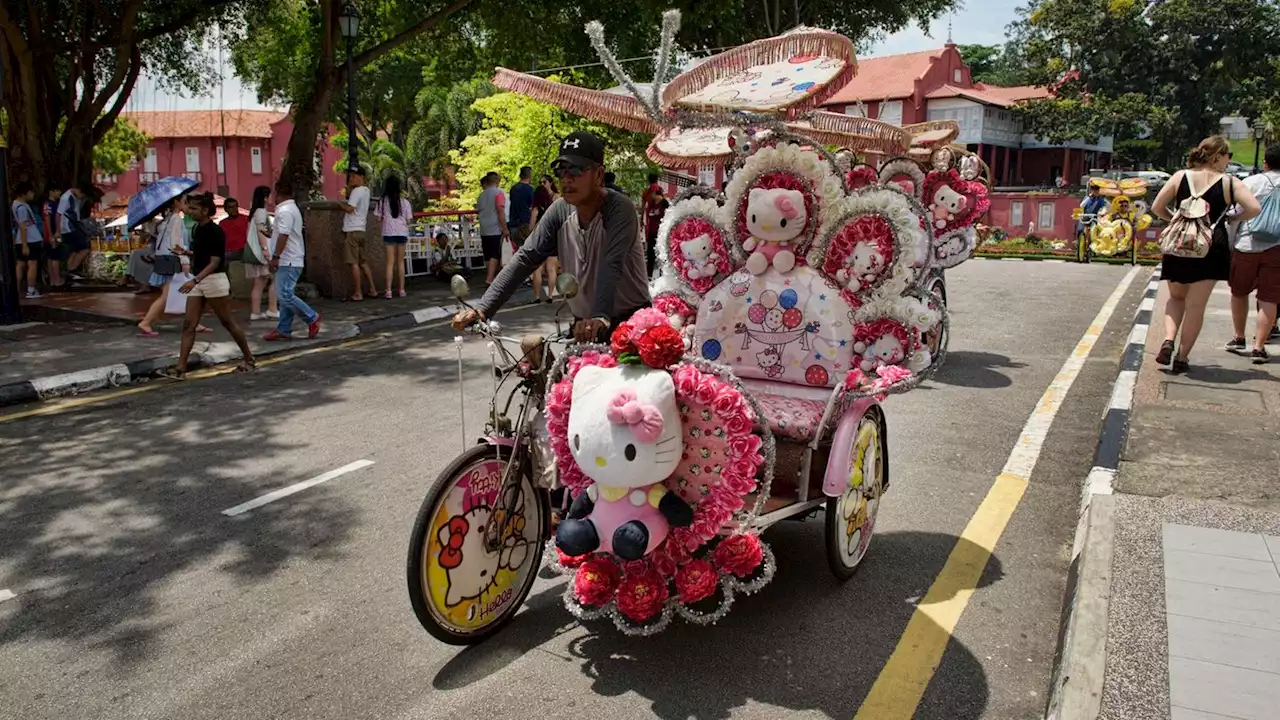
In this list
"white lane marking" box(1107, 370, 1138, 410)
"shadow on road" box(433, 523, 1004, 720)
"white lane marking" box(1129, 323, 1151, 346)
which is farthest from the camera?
"white lane marking" box(1129, 323, 1151, 346)

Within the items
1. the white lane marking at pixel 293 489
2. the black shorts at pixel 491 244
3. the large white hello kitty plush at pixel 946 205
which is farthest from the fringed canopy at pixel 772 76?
the black shorts at pixel 491 244

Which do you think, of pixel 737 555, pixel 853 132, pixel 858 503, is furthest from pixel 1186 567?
pixel 853 132

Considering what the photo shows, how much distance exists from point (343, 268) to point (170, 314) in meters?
2.43

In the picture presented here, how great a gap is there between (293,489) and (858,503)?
3.31 metres

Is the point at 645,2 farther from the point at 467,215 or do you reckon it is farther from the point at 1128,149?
the point at 1128,149

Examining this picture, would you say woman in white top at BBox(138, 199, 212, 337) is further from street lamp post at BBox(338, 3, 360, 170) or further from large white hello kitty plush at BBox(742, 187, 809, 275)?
large white hello kitty plush at BBox(742, 187, 809, 275)

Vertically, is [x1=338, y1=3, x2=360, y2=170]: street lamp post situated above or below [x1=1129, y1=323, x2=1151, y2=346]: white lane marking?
above

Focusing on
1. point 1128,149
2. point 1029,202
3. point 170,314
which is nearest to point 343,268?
point 170,314

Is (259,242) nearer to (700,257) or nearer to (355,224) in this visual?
(355,224)

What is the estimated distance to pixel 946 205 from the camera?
9.30 metres

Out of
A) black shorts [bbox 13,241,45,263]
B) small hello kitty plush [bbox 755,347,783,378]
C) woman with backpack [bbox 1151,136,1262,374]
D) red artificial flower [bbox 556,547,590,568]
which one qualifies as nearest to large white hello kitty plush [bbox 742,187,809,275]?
small hello kitty plush [bbox 755,347,783,378]

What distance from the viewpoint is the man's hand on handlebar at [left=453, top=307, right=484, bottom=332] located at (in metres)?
3.85

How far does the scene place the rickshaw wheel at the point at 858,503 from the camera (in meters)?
4.25

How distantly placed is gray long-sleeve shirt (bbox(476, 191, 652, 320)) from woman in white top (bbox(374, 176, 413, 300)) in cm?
939
